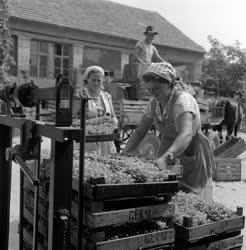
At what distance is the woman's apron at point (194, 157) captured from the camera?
10.4 ft

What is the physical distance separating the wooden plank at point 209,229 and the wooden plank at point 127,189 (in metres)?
0.33

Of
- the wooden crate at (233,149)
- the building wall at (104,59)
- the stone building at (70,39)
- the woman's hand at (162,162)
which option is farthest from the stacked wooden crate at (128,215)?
the building wall at (104,59)

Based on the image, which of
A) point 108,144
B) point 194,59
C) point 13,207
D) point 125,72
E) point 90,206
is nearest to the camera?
point 90,206

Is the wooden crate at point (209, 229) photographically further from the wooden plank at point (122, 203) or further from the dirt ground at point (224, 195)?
the dirt ground at point (224, 195)

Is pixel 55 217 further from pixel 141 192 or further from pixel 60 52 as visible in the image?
pixel 60 52

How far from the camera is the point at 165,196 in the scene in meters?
2.17

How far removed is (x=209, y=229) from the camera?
246cm

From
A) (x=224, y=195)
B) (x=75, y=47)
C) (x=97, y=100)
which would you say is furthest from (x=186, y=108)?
(x=75, y=47)

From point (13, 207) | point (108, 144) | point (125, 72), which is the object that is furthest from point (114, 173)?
point (125, 72)

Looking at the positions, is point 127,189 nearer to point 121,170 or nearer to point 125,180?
point 125,180

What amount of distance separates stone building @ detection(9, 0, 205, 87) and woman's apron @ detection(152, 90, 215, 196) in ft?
55.1

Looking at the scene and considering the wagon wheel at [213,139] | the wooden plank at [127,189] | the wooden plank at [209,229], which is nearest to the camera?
the wooden plank at [127,189]

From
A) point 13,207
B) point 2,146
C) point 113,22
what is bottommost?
point 13,207

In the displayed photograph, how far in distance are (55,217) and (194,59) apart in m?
27.9
